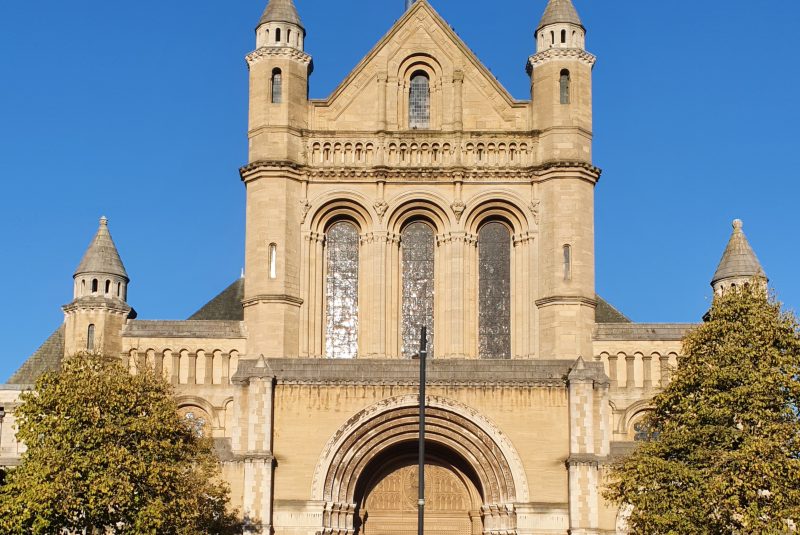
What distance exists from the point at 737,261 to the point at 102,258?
25.5m

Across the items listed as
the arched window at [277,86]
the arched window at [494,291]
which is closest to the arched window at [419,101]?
the arched window at [494,291]

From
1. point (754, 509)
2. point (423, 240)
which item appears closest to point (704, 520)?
point (754, 509)

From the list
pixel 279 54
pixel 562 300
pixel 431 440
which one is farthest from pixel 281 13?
pixel 431 440

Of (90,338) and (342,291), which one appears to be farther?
(90,338)

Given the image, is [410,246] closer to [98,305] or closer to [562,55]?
[562,55]

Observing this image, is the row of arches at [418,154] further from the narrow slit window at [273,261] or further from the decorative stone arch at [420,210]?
the narrow slit window at [273,261]

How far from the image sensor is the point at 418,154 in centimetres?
5362

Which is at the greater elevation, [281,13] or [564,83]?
[281,13]

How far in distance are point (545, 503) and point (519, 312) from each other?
8977mm

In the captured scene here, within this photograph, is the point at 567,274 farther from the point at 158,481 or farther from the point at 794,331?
the point at 158,481

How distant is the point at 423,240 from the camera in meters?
53.9

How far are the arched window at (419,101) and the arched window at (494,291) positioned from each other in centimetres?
494

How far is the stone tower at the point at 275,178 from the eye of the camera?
170 ft

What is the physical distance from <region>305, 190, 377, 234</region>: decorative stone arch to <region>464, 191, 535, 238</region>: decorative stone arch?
3712 millimetres
